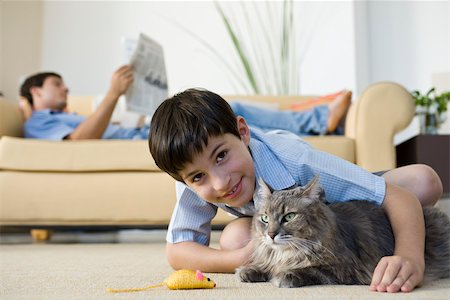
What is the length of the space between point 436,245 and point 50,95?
7.93 ft

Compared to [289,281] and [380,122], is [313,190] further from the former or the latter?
[380,122]

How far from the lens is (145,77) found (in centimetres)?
277

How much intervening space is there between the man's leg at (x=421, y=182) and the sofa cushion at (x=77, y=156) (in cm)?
131

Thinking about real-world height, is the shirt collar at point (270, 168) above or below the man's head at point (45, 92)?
below

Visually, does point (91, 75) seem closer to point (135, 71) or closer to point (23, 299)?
point (135, 71)

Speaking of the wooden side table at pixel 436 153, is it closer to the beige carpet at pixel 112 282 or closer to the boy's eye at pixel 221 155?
the beige carpet at pixel 112 282

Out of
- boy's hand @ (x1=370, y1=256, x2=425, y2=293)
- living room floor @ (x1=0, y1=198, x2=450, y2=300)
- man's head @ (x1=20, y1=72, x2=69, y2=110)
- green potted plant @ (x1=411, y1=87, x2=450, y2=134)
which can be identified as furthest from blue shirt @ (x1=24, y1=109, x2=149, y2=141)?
boy's hand @ (x1=370, y1=256, x2=425, y2=293)

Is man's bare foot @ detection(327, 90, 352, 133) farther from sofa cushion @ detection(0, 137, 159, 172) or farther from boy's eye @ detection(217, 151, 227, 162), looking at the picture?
boy's eye @ detection(217, 151, 227, 162)

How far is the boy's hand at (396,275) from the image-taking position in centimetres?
103

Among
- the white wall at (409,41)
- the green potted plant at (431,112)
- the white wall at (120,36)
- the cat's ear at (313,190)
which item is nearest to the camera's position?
the cat's ear at (313,190)

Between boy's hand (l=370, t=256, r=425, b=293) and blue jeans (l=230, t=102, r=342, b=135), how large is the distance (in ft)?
5.49

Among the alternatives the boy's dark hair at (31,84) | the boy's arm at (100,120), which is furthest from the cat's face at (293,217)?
the boy's dark hair at (31,84)

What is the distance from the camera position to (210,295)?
1033 millimetres

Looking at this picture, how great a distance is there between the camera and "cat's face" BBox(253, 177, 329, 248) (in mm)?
1073
